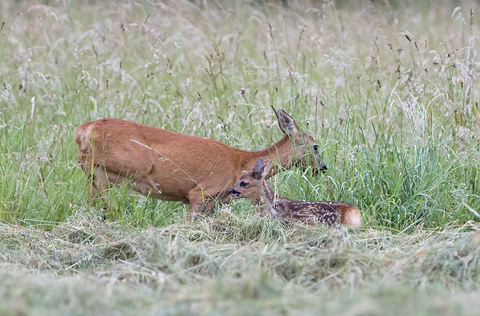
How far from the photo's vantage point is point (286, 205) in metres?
4.54

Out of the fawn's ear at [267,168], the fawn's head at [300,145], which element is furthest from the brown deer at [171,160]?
the fawn's ear at [267,168]

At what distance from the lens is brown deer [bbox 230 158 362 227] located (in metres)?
4.21

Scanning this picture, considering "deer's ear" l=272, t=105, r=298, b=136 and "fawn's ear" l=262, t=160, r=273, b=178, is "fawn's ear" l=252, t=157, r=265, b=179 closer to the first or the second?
"fawn's ear" l=262, t=160, r=273, b=178

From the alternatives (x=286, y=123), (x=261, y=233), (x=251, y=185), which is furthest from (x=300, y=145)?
(x=261, y=233)

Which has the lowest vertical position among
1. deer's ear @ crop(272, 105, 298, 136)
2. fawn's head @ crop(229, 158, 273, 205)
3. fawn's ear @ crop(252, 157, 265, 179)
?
fawn's head @ crop(229, 158, 273, 205)

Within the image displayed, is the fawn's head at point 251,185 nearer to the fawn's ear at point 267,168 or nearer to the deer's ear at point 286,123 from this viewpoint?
the fawn's ear at point 267,168

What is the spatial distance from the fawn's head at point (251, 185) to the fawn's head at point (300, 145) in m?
0.33

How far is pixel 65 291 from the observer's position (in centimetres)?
252

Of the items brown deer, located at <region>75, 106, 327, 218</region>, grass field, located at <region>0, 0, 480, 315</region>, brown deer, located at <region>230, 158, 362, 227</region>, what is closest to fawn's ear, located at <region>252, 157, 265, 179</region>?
brown deer, located at <region>230, 158, 362, 227</region>

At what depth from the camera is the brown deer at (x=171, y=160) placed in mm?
4902

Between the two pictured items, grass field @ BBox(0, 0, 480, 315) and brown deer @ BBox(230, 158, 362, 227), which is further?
brown deer @ BBox(230, 158, 362, 227)

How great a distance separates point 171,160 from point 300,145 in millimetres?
1155

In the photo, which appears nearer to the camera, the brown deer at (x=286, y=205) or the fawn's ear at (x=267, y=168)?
the brown deer at (x=286, y=205)

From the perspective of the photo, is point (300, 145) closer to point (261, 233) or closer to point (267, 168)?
point (267, 168)
